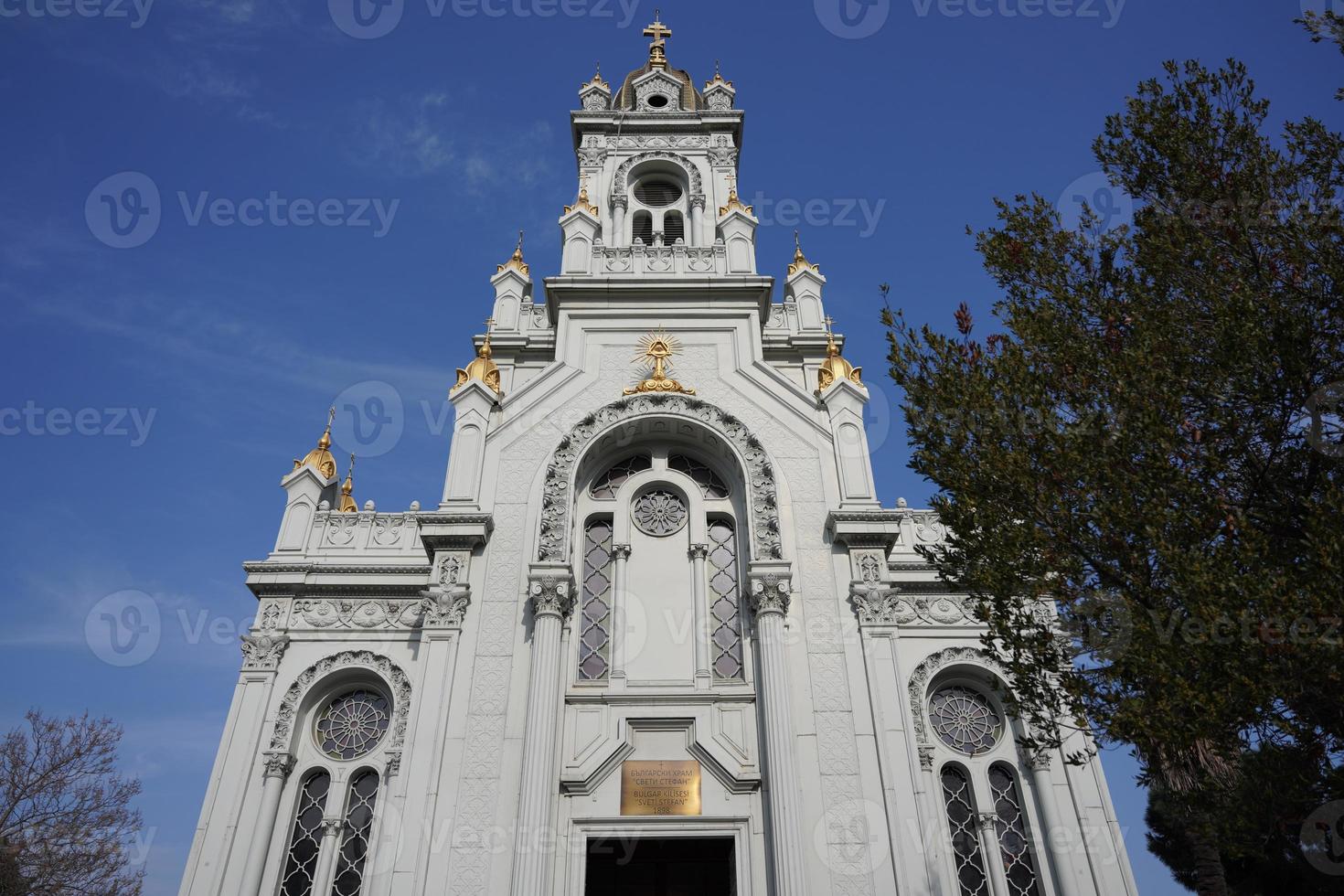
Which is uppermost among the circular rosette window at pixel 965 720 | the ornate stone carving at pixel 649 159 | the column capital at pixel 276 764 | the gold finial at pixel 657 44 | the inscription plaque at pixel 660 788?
the gold finial at pixel 657 44

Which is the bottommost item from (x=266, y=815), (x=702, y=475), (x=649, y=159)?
(x=266, y=815)

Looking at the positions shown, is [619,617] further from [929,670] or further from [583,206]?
[583,206]

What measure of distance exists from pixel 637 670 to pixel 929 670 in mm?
5609

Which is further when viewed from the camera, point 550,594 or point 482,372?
point 482,372

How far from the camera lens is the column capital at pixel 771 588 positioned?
16.5m

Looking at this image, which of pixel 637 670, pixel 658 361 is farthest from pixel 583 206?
pixel 637 670

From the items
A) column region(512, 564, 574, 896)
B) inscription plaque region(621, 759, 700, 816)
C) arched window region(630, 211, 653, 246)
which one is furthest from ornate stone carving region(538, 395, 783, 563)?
arched window region(630, 211, 653, 246)

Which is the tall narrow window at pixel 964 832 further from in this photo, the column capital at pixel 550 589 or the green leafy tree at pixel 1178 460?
the column capital at pixel 550 589

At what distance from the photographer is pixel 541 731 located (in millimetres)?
15031

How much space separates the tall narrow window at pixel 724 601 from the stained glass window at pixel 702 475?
683 mm

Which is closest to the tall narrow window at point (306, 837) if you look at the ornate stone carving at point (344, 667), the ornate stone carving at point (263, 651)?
the ornate stone carving at point (344, 667)

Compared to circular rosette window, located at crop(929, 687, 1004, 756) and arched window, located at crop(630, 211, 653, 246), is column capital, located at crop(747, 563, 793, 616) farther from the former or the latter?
arched window, located at crop(630, 211, 653, 246)


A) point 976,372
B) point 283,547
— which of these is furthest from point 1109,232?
point 283,547

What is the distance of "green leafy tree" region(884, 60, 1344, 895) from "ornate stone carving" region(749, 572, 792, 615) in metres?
6.18
